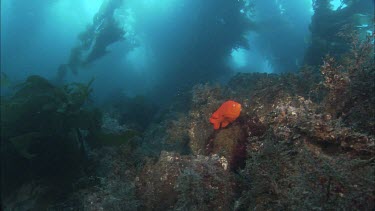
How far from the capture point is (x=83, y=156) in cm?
440

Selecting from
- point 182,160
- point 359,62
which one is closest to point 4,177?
point 182,160

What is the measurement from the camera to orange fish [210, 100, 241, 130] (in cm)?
348

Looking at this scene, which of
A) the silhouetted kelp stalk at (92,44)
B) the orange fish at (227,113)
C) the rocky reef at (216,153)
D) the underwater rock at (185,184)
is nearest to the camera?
the rocky reef at (216,153)

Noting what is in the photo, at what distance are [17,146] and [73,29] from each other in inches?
1312

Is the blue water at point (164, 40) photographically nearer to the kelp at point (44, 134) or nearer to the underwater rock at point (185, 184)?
the kelp at point (44, 134)

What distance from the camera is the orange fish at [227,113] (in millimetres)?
3477

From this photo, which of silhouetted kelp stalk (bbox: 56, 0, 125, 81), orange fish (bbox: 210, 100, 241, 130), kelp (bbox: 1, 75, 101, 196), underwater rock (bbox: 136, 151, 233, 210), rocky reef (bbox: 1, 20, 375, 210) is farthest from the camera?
silhouetted kelp stalk (bbox: 56, 0, 125, 81)

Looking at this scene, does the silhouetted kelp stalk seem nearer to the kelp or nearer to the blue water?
the blue water

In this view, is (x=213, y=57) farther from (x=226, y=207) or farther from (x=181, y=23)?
(x=226, y=207)

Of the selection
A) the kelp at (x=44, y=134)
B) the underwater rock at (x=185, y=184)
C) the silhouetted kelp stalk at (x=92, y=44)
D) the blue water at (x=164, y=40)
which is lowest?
the underwater rock at (x=185, y=184)

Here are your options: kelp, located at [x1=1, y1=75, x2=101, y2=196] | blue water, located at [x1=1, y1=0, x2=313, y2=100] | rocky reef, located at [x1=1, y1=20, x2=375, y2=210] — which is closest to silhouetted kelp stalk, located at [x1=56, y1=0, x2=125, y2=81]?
blue water, located at [x1=1, y1=0, x2=313, y2=100]

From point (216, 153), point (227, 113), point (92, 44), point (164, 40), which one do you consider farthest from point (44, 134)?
point (164, 40)

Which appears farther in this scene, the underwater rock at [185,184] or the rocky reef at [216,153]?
the underwater rock at [185,184]

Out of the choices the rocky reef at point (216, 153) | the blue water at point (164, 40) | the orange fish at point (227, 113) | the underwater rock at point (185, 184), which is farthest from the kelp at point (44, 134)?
the blue water at point (164, 40)
